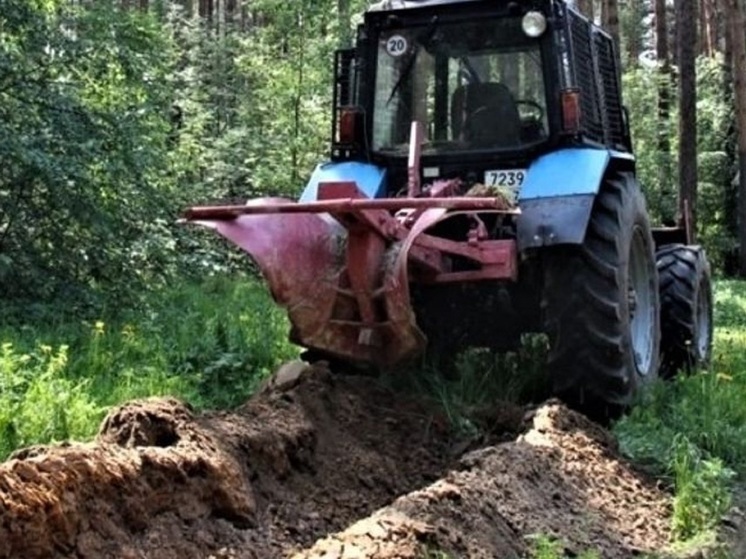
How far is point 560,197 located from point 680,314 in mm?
1915

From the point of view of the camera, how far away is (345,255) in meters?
4.76

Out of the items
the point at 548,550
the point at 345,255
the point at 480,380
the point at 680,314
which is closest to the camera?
the point at 548,550

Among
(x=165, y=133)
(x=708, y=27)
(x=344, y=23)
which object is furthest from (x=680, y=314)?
(x=708, y=27)

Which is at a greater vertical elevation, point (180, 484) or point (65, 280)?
point (65, 280)

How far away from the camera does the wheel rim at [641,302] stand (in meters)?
6.14

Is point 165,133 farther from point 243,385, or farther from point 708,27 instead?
point 708,27

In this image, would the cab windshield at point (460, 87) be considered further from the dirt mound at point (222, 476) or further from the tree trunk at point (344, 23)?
the tree trunk at point (344, 23)

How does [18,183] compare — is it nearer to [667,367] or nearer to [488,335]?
[488,335]

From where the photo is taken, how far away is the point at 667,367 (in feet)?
22.6

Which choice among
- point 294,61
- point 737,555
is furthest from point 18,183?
point 294,61

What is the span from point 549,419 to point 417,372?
113cm

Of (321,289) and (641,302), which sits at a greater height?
(321,289)

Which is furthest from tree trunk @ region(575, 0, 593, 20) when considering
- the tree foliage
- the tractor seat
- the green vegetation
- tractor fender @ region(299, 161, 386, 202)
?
the green vegetation

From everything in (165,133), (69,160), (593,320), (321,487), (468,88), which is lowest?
(321,487)
